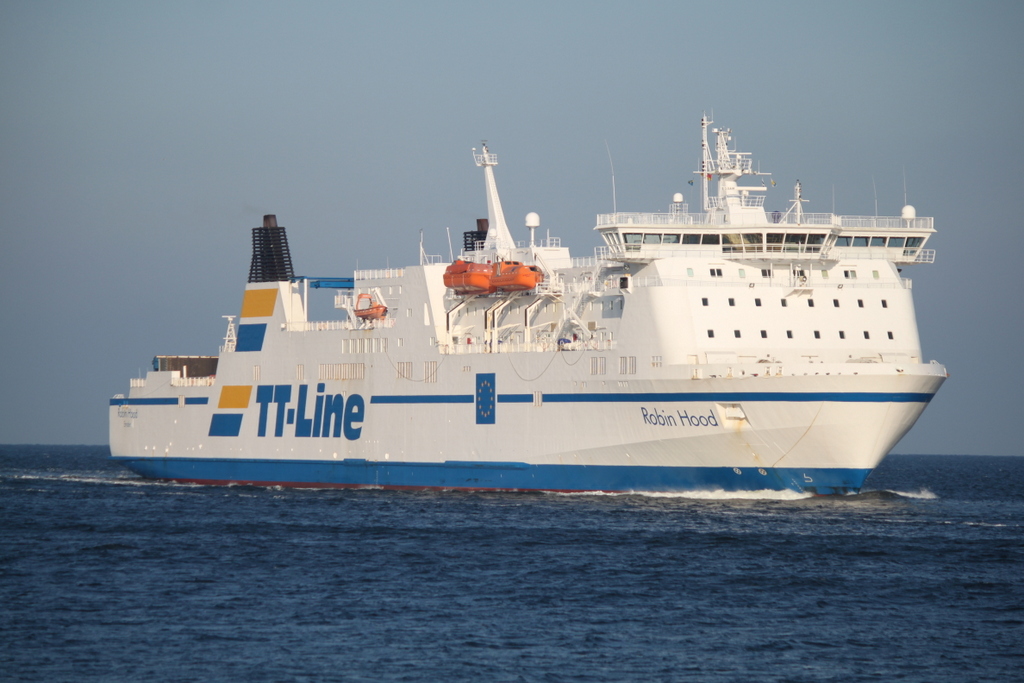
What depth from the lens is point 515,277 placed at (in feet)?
139

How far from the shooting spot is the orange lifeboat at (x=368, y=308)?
46.4m

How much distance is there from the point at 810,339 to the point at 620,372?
5.30 metres

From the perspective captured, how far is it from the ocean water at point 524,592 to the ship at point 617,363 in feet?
5.50

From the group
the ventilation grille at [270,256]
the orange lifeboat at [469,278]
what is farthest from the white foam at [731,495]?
the ventilation grille at [270,256]

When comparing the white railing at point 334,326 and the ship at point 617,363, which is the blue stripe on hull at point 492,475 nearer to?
the ship at point 617,363

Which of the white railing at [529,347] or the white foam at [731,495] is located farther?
the white railing at [529,347]

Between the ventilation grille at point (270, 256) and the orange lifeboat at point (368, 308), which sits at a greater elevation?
the ventilation grille at point (270, 256)

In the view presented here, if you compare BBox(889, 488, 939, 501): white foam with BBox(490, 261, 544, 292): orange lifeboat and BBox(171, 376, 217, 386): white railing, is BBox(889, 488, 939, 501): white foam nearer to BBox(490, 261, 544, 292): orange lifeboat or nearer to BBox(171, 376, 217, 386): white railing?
BBox(490, 261, 544, 292): orange lifeboat

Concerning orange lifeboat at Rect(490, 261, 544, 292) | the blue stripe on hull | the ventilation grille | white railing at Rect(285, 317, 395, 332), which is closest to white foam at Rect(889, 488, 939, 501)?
the blue stripe on hull

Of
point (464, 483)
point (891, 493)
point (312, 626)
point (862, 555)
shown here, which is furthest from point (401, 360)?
point (312, 626)

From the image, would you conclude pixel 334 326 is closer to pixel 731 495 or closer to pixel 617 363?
pixel 617 363

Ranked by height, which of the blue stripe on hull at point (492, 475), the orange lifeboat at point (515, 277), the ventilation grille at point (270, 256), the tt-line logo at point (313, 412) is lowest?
the blue stripe on hull at point (492, 475)

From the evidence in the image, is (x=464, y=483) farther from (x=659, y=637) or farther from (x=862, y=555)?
(x=659, y=637)

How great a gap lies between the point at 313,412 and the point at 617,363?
1316cm
